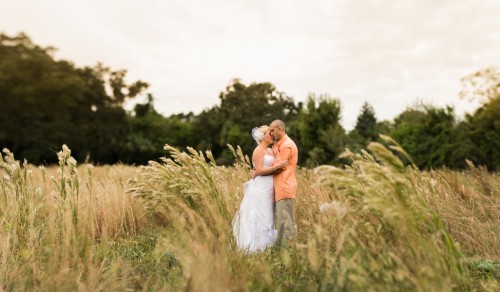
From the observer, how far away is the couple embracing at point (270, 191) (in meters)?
5.25

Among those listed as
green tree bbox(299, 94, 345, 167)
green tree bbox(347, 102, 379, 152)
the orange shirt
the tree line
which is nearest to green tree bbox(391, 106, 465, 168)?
the tree line

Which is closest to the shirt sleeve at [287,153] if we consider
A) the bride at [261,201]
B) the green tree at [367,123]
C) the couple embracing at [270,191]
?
the couple embracing at [270,191]

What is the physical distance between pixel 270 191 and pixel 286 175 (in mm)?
332

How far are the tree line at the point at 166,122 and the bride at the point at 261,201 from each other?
500 cm

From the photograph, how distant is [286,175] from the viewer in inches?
210

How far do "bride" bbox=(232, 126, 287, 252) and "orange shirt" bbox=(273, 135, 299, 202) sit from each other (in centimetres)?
11

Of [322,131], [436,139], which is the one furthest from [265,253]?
[436,139]

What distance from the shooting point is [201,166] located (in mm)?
3688

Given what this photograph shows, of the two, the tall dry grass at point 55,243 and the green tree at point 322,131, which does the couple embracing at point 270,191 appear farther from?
the green tree at point 322,131

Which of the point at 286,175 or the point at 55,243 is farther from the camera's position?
the point at 286,175

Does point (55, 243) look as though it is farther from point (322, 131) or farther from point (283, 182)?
point (322, 131)

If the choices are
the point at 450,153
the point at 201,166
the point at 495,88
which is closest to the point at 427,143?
the point at 450,153

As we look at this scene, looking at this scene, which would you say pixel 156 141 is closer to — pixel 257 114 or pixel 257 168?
pixel 257 114

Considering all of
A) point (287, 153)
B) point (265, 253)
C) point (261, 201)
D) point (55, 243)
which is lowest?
point (265, 253)
